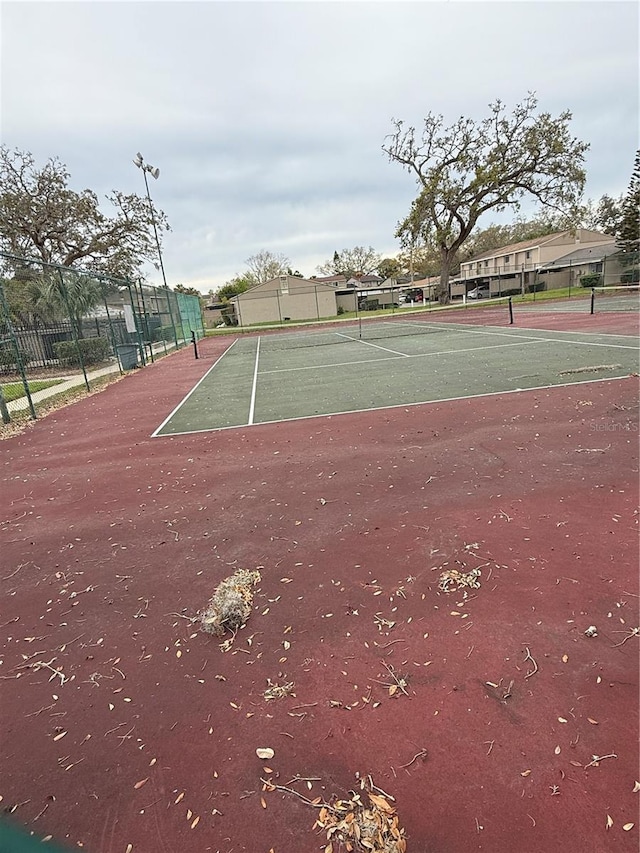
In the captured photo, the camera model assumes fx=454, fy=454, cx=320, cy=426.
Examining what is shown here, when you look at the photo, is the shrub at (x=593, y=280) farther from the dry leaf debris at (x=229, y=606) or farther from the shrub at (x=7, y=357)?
the dry leaf debris at (x=229, y=606)

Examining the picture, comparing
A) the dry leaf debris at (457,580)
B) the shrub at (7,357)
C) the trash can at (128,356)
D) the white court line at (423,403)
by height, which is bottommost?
the dry leaf debris at (457,580)

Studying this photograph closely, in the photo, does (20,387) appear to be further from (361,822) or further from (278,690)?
(361,822)

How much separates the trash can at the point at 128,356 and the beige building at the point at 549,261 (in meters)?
38.9

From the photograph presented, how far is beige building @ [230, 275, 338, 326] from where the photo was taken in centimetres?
5150

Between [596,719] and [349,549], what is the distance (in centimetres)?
190

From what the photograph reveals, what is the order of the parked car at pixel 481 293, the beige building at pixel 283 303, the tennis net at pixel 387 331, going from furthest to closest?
the parked car at pixel 481 293, the beige building at pixel 283 303, the tennis net at pixel 387 331

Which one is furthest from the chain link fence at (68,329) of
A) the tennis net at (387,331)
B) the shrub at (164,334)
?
the tennis net at (387,331)

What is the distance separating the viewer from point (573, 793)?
5.90 ft

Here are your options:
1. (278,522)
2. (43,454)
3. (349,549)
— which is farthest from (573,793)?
(43,454)

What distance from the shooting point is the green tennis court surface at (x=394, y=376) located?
8398mm

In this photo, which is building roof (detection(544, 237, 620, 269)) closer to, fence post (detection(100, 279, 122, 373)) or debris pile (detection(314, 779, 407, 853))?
fence post (detection(100, 279, 122, 373))

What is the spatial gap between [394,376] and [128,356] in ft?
36.6

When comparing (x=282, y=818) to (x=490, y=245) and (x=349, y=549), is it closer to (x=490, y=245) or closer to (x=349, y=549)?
(x=349, y=549)

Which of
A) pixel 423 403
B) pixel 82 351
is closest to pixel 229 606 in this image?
pixel 423 403
